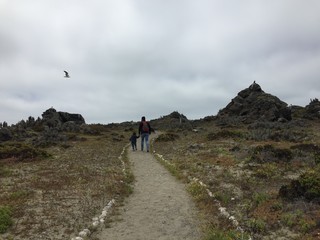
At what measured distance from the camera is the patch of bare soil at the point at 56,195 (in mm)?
12969

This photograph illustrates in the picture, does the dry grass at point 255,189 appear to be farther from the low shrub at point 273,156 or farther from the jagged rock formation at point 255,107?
the jagged rock formation at point 255,107

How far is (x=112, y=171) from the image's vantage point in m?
24.5

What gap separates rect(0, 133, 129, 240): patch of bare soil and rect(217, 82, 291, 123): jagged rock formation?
181ft

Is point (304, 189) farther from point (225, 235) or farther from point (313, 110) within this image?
point (313, 110)

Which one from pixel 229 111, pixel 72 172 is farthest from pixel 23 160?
pixel 229 111

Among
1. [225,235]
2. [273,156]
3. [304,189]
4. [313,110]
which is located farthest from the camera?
[313,110]

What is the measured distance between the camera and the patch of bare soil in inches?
511

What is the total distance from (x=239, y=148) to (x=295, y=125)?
1362 inches

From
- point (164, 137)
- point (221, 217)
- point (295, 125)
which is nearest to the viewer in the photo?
point (221, 217)

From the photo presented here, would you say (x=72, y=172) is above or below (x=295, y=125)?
below

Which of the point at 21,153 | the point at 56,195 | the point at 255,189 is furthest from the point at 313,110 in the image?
the point at 56,195

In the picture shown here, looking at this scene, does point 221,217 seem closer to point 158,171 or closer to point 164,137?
point 158,171

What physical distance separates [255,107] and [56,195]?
75.0 meters

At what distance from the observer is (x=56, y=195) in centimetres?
1752
